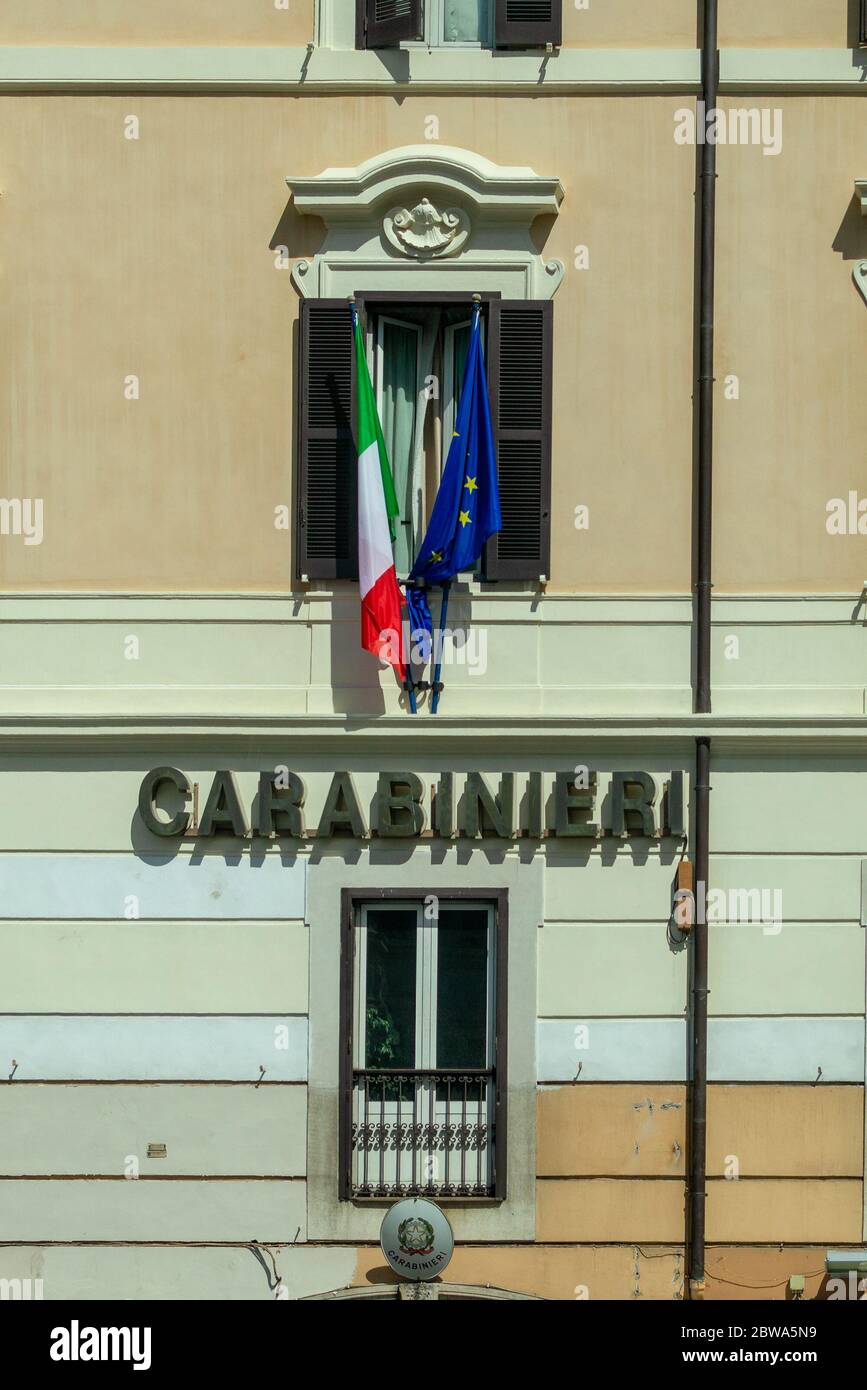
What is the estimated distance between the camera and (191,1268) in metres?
14.5

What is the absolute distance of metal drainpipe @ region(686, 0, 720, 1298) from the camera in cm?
1441

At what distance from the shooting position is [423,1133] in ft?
47.9

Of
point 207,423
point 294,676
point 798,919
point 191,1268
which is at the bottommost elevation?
point 191,1268

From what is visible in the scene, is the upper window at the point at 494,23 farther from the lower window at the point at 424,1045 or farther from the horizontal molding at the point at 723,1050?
the horizontal molding at the point at 723,1050

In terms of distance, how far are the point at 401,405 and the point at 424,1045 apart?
4.71m

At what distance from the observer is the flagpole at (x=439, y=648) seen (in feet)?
48.2

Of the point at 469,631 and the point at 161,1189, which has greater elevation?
the point at 469,631

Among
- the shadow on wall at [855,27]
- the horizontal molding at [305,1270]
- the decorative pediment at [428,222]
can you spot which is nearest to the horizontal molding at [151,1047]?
the horizontal molding at [305,1270]

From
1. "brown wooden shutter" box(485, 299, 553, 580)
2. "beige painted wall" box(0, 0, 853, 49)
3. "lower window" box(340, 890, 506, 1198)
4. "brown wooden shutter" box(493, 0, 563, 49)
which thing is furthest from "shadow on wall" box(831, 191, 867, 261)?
"lower window" box(340, 890, 506, 1198)

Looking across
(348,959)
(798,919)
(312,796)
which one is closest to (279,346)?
(312,796)

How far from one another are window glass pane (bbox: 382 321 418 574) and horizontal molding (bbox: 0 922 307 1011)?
324 centimetres

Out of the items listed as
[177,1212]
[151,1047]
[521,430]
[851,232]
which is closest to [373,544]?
→ [521,430]

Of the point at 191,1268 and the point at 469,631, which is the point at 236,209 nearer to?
the point at 469,631

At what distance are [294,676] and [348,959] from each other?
2081mm
